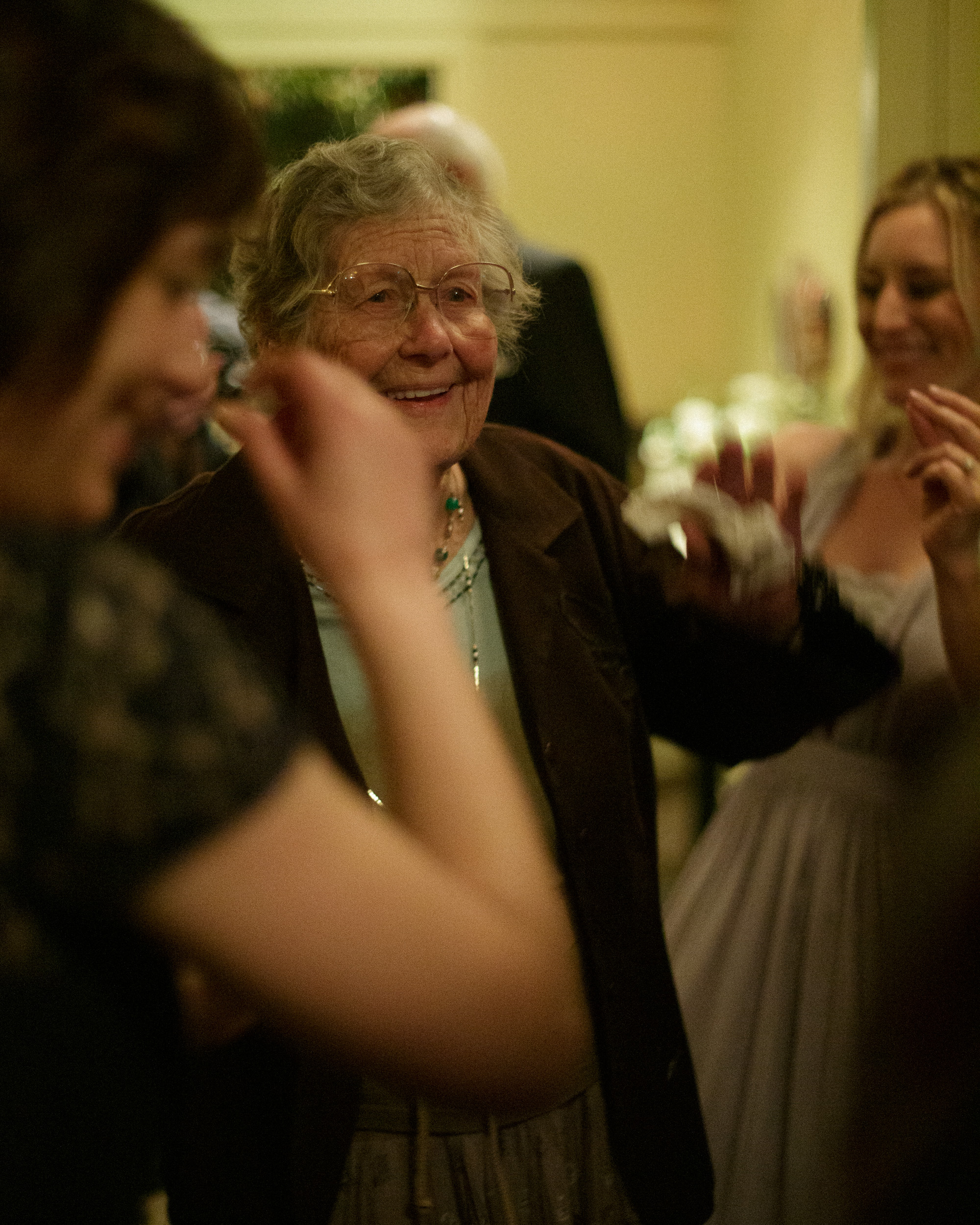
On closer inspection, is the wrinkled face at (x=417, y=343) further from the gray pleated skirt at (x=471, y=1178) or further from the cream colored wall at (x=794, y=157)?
the cream colored wall at (x=794, y=157)

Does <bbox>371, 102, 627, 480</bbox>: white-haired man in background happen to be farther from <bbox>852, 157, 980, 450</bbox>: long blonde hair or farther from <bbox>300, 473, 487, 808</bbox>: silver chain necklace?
<bbox>300, 473, 487, 808</bbox>: silver chain necklace

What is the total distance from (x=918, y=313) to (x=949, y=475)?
474mm

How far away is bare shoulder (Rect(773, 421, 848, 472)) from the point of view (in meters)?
2.20

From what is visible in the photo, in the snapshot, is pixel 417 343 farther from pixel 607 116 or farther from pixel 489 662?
pixel 607 116

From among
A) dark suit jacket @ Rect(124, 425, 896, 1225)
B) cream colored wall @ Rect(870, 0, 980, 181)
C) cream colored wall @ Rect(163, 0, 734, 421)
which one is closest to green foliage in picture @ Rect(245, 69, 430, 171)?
cream colored wall @ Rect(163, 0, 734, 421)

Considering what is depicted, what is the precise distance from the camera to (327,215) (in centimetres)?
127

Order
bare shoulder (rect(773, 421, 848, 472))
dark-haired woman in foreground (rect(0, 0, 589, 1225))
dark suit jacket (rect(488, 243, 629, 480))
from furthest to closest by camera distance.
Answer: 1. dark suit jacket (rect(488, 243, 629, 480))
2. bare shoulder (rect(773, 421, 848, 472))
3. dark-haired woman in foreground (rect(0, 0, 589, 1225))

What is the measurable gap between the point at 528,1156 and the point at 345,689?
511 mm

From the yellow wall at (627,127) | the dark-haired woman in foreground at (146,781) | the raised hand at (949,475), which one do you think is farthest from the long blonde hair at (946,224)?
the yellow wall at (627,127)

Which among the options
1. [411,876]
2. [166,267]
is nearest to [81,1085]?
[411,876]

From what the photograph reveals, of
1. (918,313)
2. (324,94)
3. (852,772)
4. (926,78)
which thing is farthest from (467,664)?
(324,94)

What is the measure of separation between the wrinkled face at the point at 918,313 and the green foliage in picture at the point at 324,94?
3.99 m

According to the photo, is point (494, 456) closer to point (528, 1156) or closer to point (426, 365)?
point (426, 365)

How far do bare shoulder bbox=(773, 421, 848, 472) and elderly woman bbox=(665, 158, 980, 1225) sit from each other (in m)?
0.01
